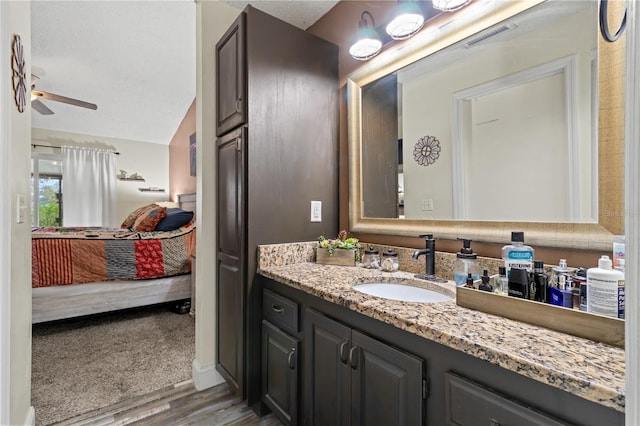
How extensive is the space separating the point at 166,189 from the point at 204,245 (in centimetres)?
453

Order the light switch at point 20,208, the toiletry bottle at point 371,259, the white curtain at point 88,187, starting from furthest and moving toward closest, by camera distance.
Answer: the white curtain at point 88,187 → the toiletry bottle at point 371,259 → the light switch at point 20,208

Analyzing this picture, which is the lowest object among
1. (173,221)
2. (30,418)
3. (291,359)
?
(30,418)

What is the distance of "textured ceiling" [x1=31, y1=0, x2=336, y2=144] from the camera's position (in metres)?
2.69

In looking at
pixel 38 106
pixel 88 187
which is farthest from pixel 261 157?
pixel 88 187

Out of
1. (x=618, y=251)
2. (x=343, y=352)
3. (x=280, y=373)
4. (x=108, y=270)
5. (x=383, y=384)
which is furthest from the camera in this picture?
(x=108, y=270)

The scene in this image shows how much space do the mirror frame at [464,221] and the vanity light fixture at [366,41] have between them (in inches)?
2.1

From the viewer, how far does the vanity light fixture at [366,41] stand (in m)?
1.64

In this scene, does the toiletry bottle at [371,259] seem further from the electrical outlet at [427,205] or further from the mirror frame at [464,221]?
the electrical outlet at [427,205]

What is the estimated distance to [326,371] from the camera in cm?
116

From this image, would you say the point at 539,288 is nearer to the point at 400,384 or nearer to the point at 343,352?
the point at 400,384

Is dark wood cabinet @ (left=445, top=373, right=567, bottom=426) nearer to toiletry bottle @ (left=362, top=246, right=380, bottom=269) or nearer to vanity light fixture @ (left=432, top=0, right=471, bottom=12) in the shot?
toiletry bottle @ (left=362, top=246, right=380, bottom=269)

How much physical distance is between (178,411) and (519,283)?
6.09ft

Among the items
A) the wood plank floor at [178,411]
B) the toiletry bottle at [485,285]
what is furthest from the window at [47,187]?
the toiletry bottle at [485,285]

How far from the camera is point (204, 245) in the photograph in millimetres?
1918
